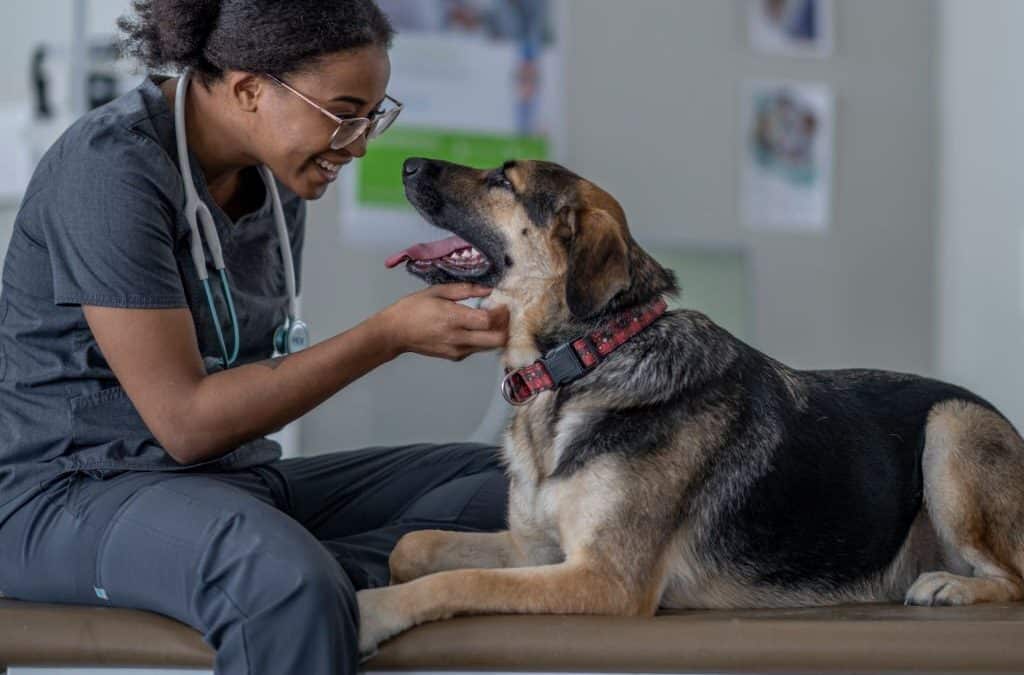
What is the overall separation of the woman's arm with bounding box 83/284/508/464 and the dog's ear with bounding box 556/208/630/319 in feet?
0.43

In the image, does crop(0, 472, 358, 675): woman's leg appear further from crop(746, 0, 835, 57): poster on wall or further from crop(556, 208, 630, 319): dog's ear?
crop(746, 0, 835, 57): poster on wall

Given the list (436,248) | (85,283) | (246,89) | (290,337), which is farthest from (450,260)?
(85,283)

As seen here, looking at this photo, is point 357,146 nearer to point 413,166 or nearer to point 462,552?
point 413,166

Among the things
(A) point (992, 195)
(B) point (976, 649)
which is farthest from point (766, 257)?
(B) point (976, 649)

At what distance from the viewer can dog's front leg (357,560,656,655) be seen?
1492 millimetres

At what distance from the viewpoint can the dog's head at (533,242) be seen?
1.71 metres

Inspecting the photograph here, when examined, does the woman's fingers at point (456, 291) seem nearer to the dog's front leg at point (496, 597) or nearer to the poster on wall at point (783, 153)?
the dog's front leg at point (496, 597)

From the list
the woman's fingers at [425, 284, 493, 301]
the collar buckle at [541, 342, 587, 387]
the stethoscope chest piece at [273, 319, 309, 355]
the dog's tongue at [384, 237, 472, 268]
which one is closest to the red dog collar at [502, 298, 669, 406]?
the collar buckle at [541, 342, 587, 387]

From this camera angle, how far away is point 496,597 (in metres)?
1.54

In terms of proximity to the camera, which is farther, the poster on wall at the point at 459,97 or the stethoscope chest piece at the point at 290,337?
the poster on wall at the point at 459,97

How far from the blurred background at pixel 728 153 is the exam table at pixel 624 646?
6.24 feet

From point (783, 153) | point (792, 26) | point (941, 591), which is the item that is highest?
point (792, 26)

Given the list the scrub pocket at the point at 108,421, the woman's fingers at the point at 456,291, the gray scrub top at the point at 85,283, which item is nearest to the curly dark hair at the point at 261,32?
the gray scrub top at the point at 85,283

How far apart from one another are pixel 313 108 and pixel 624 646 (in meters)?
0.83
